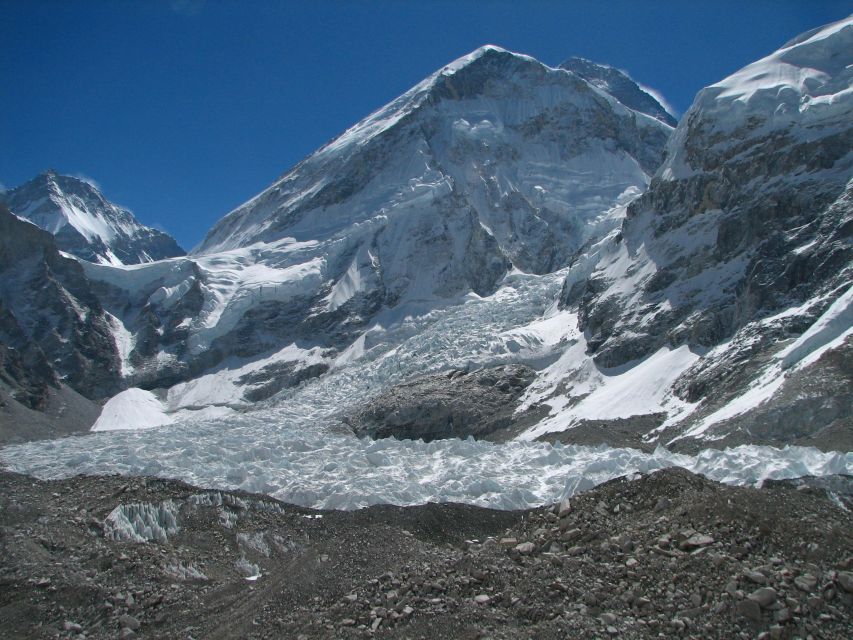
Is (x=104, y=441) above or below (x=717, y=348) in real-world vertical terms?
above

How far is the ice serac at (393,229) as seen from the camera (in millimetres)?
129375

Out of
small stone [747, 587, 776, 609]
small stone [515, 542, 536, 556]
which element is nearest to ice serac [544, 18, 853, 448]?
small stone [515, 542, 536, 556]

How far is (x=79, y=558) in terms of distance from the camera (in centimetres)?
2286

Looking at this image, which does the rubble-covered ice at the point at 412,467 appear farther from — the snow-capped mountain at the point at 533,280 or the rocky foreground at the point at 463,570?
the snow-capped mountain at the point at 533,280

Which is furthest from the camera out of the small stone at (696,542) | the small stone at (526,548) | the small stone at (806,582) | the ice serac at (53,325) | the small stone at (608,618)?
the ice serac at (53,325)

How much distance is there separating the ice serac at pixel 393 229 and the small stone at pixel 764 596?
103542 mm

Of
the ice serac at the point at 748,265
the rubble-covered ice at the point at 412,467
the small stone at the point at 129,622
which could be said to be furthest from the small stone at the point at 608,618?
the ice serac at the point at 748,265

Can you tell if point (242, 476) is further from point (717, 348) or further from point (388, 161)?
point (388, 161)

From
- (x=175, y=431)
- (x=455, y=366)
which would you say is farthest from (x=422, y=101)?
(x=175, y=431)

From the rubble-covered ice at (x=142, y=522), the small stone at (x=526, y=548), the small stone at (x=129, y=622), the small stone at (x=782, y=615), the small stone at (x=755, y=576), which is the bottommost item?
the small stone at (x=782, y=615)

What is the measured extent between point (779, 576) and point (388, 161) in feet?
543

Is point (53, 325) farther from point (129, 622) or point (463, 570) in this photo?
point (463, 570)

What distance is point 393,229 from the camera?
150 meters

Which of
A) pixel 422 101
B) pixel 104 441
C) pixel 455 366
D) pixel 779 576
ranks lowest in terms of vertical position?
pixel 779 576
